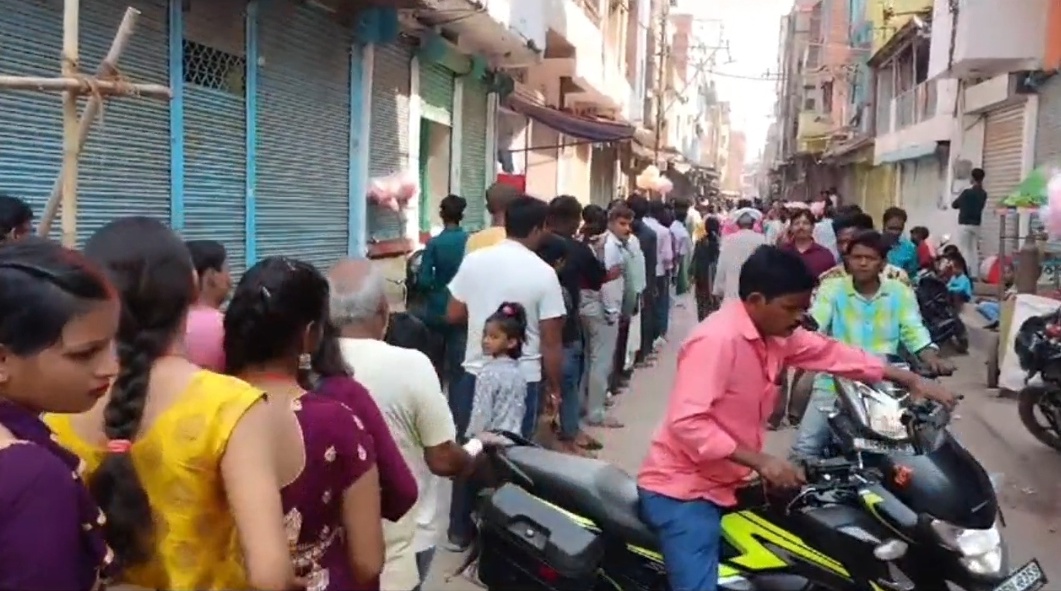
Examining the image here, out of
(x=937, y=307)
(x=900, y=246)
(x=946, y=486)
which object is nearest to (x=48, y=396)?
(x=946, y=486)

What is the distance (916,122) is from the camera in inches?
1035

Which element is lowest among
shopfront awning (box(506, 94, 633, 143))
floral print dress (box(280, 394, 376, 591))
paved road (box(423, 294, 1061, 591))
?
paved road (box(423, 294, 1061, 591))

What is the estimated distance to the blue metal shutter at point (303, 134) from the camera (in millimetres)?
9375

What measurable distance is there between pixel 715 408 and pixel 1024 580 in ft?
3.35

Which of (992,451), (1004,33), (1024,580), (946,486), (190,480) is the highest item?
(1004,33)

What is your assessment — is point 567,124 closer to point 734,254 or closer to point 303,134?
point 734,254

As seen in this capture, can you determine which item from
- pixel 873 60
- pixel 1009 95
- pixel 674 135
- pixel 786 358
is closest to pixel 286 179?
pixel 786 358

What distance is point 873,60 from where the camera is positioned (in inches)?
1321

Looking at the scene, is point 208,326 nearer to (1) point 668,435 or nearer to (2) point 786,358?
(1) point 668,435

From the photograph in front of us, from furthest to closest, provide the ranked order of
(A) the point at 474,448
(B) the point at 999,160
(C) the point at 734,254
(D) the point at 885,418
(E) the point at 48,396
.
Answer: (B) the point at 999,160 → (C) the point at 734,254 → (D) the point at 885,418 → (A) the point at 474,448 → (E) the point at 48,396

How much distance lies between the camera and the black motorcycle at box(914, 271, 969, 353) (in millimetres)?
12926

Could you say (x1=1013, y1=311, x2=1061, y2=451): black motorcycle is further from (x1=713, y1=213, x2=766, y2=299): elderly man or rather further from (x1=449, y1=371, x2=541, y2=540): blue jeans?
(x1=449, y1=371, x2=541, y2=540): blue jeans

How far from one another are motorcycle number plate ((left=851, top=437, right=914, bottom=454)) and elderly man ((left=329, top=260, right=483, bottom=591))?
1.69 meters

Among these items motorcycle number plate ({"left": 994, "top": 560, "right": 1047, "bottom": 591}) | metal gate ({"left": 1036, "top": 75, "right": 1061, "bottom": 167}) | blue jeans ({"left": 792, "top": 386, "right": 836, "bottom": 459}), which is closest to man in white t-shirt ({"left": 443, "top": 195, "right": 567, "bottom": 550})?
blue jeans ({"left": 792, "top": 386, "right": 836, "bottom": 459})
